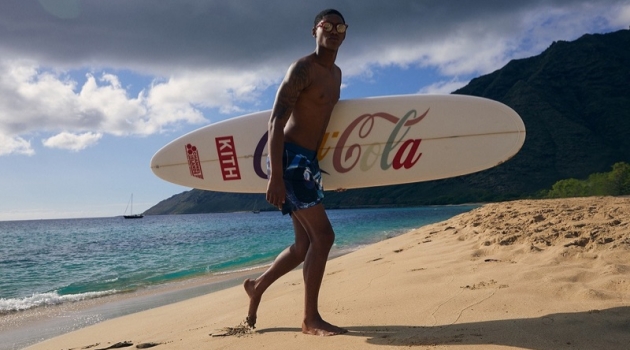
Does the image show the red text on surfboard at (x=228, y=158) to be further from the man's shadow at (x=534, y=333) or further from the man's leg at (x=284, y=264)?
the man's shadow at (x=534, y=333)

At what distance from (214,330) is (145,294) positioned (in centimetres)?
472

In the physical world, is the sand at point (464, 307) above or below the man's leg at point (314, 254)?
below

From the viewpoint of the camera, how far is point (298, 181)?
2.59 m

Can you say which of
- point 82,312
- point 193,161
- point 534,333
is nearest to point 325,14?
point 534,333

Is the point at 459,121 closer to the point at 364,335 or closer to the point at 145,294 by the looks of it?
the point at 364,335

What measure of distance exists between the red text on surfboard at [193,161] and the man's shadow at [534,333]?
94.6 inches

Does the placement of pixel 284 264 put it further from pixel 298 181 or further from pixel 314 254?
pixel 298 181

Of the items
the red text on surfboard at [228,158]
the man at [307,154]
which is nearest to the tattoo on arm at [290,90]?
the man at [307,154]

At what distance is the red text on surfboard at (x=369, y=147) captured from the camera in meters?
3.74

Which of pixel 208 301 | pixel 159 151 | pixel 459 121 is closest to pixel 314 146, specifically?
pixel 459 121

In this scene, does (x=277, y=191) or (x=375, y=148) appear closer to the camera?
(x=277, y=191)

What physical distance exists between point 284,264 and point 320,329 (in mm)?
485

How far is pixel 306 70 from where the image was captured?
260cm

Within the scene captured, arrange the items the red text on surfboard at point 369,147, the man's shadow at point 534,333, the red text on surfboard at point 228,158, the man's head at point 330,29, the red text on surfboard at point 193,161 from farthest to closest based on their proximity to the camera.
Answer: the red text on surfboard at point 193,161
the red text on surfboard at point 228,158
the red text on surfboard at point 369,147
the man's head at point 330,29
the man's shadow at point 534,333
